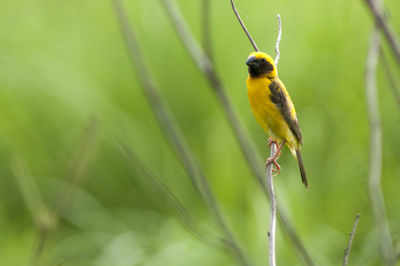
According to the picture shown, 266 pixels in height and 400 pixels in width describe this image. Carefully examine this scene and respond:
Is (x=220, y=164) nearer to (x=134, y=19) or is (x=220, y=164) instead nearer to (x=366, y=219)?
(x=366, y=219)

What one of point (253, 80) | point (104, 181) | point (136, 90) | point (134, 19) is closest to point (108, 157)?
point (104, 181)

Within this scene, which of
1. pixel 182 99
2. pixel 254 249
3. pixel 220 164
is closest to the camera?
pixel 254 249

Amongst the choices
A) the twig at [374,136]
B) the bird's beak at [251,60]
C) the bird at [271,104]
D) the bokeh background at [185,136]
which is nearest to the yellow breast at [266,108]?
the bird at [271,104]

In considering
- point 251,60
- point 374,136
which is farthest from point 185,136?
point 374,136

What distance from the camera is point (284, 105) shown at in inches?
84.8

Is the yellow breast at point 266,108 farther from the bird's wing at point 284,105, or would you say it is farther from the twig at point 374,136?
the twig at point 374,136

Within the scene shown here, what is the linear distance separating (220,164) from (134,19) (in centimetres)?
166

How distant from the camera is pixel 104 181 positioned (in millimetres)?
4676

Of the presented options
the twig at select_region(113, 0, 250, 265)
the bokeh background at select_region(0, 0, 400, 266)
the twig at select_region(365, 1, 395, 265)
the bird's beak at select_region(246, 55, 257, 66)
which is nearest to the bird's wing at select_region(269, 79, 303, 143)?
the bird's beak at select_region(246, 55, 257, 66)

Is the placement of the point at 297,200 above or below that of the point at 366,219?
above

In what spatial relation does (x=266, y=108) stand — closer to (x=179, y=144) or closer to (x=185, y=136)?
(x=179, y=144)

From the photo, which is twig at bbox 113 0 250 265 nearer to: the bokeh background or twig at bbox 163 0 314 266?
twig at bbox 163 0 314 266

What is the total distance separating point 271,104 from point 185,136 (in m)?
2.49

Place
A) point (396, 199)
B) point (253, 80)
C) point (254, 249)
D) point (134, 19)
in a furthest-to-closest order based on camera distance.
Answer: point (134, 19), point (396, 199), point (254, 249), point (253, 80)
